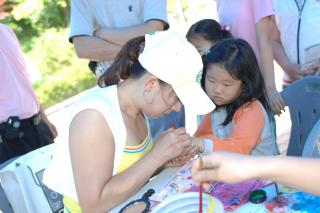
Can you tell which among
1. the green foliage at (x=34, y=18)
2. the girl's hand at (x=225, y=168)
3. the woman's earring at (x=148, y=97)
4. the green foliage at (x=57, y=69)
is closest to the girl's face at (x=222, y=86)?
the woman's earring at (x=148, y=97)

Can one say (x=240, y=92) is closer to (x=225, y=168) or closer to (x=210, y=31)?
(x=210, y=31)

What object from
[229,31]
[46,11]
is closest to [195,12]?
[46,11]

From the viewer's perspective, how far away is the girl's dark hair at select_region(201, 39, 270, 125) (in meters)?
2.10

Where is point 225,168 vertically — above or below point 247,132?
above

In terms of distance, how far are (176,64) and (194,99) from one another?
0.56 feet

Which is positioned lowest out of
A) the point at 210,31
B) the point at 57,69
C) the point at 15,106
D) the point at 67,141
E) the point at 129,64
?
the point at 57,69

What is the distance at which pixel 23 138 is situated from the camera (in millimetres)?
2592

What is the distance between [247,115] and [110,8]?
1005mm

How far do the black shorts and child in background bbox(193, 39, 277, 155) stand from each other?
3.71 ft

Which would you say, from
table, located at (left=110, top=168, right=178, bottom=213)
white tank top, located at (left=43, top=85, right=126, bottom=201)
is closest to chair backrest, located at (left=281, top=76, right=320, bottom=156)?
table, located at (left=110, top=168, right=178, bottom=213)

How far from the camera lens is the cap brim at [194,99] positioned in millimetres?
1508

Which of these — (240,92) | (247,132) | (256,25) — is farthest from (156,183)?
(256,25)

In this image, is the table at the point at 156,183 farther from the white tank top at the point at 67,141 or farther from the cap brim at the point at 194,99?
the cap brim at the point at 194,99

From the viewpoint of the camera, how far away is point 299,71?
244 cm
